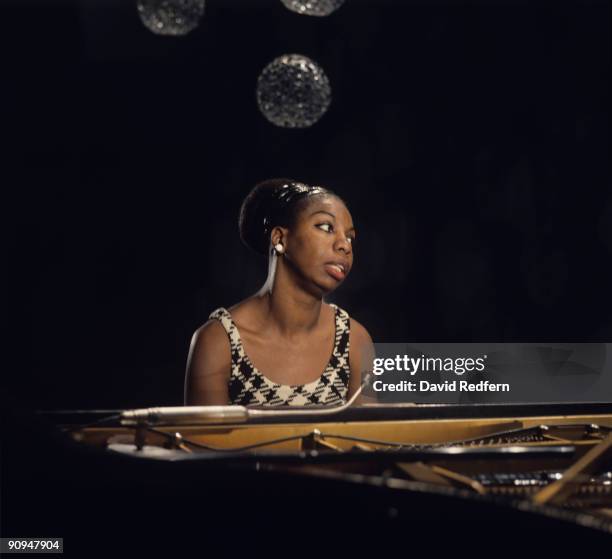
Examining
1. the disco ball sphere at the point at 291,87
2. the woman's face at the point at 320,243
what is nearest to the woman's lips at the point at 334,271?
the woman's face at the point at 320,243

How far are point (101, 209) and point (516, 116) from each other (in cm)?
202

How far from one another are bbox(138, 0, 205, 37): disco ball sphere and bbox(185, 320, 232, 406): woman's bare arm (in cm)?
143

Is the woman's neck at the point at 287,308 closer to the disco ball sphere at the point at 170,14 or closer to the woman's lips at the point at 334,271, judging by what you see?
the woman's lips at the point at 334,271

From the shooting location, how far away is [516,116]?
3.79m

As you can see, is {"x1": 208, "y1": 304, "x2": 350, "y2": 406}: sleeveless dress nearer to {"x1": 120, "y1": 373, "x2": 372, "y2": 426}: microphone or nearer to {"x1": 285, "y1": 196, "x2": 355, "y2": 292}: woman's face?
{"x1": 285, "y1": 196, "x2": 355, "y2": 292}: woman's face

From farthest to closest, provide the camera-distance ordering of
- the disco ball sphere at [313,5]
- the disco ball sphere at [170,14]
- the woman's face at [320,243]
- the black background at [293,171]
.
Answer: the black background at [293,171], the disco ball sphere at [170,14], the disco ball sphere at [313,5], the woman's face at [320,243]

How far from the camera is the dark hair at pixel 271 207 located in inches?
86.4

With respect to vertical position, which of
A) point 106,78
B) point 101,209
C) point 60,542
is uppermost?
point 106,78

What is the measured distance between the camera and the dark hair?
2195 millimetres

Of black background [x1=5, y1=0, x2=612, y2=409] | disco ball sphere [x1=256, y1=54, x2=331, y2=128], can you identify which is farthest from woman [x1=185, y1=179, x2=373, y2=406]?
black background [x1=5, y1=0, x2=612, y2=409]

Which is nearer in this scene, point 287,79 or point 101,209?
point 287,79

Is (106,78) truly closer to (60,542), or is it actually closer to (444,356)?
(444,356)

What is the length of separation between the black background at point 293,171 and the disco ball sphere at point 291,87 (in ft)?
1.70

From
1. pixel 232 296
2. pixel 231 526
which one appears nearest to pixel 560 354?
pixel 232 296
